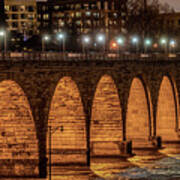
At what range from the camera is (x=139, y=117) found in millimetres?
86688

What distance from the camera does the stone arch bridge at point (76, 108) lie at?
60.9 m

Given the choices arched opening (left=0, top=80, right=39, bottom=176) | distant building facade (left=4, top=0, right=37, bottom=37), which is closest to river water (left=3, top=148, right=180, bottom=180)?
arched opening (left=0, top=80, right=39, bottom=176)

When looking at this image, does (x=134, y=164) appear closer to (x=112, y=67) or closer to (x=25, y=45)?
(x=112, y=67)

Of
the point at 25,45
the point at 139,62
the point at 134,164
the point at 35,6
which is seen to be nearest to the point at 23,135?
the point at 134,164

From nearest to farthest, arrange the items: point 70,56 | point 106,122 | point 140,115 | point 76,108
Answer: point 70,56 → point 76,108 → point 106,122 → point 140,115

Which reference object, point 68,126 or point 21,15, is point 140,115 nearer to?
A: point 68,126

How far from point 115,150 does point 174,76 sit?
63.9ft

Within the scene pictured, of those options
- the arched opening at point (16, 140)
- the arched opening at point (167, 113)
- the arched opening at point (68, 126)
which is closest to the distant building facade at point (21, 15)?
the arched opening at point (167, 113)

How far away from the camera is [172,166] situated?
71812 mm

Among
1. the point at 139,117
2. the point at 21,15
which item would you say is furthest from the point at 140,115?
the point at 21,15

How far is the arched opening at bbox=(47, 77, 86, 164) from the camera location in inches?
2711

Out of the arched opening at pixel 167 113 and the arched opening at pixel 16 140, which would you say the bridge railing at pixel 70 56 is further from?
the arched opening at pixel 167 113

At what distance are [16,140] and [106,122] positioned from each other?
18.0m

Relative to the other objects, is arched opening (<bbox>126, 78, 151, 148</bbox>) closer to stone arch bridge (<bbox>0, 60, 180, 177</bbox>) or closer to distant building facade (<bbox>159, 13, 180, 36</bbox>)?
stone arch bridge (<bbox>0, 60, 180, 177</bbox>)
